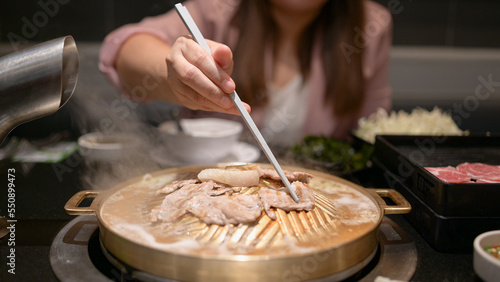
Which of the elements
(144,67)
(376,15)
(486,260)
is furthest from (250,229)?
(376,15)

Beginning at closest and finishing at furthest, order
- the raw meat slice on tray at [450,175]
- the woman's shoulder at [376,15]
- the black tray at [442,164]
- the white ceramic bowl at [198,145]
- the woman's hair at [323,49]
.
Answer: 1. the black tray at [442,164]
2. the raw meat slice on tray at [450,175]
3. the white ceramic bowl at [198,145]
4. the woman's hair at [323,49]
5. the woman's shoulder at [376,15]

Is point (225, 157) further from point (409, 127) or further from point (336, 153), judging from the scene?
point (409, 127)

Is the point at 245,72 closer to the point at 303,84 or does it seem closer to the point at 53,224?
the point at 303,84

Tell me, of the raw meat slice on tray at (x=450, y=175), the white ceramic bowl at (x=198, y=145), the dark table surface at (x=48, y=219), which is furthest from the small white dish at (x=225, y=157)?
the raw meat slice on tray at (x=450, y=175)

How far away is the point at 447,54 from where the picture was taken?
407 cm

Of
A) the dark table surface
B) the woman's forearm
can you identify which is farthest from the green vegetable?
the woman's forearm

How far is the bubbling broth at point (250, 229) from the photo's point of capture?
955mm

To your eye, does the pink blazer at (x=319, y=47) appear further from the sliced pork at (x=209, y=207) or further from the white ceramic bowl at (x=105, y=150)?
the sliced pork at (x=209, y=207)

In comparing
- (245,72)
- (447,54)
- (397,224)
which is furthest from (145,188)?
(447,54)

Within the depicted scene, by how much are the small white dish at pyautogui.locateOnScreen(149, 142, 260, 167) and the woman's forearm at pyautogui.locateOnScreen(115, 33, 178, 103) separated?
32 cm

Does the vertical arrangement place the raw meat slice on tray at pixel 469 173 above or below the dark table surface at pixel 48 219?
above

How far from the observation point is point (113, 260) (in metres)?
1.03

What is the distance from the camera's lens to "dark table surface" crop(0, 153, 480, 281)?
1062 millimetres

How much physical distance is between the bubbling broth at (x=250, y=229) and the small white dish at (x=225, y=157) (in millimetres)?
797
